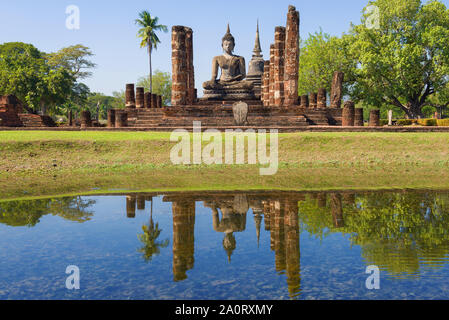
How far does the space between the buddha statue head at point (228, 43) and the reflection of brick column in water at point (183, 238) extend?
2295 cm

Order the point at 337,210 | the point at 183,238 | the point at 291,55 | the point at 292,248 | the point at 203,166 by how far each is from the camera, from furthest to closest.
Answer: the point at 291,55
the point at 203,166
the point at 337,210
the point at 183,238
the point at 292,248

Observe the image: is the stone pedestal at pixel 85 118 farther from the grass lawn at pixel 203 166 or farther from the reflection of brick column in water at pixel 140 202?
the reflection of brick column in water at pixel 140 202

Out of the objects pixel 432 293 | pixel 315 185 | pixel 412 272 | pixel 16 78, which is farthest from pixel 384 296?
pixel 16 78

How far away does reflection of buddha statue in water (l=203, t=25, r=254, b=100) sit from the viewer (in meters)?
28.8

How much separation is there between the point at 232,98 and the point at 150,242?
2301 cm

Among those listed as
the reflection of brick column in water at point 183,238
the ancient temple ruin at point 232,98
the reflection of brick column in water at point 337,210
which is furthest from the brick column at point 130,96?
the reflection of brick column in water at point 337,210

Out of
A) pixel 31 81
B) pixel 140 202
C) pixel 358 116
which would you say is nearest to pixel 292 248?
pixel 140 202

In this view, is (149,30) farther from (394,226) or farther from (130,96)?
(394,226)

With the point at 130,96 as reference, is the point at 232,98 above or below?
below

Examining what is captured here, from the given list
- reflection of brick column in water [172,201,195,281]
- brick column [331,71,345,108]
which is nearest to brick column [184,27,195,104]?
brick column [331,71,345,108]

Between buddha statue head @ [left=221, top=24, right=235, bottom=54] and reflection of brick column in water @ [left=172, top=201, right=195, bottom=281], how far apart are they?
22947 mm

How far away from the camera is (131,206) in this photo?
27.6ft

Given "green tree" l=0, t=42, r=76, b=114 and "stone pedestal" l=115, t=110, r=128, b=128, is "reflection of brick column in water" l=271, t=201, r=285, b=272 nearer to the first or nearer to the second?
"stone pedestal" l=115, t=110, r=128, b=128

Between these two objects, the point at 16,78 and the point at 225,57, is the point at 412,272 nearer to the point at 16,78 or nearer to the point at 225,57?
the point at 225,57
